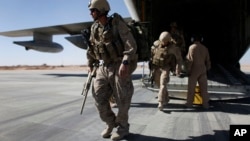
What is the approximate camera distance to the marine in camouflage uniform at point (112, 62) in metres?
3.86

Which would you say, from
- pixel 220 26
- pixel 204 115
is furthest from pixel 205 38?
pixel 204 115

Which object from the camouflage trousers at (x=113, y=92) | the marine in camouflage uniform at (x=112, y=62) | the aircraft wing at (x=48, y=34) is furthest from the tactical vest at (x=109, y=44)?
the aircraft wing at (x=48, y=34)

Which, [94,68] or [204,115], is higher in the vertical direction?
[94,68]

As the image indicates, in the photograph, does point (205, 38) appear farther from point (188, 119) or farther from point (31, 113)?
point (31, 113)

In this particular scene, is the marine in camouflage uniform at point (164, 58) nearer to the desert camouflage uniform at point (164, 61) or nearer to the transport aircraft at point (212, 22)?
the desert camouflage uniform at point (164, 61)

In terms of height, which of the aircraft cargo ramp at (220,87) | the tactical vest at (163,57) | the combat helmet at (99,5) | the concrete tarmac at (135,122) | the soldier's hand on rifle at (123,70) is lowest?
the concrete tarmac at (135,122)

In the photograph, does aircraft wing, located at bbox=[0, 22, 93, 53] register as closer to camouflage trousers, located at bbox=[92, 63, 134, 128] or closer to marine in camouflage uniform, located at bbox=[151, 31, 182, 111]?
marine in camouflage uniform, located at bbox=[151, 31, 182, 111]

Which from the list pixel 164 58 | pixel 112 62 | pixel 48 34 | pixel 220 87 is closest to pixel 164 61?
pixel 164 58

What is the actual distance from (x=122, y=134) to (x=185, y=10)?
7693 mm

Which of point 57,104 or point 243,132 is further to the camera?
point 57,104

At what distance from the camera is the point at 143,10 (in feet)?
29.0

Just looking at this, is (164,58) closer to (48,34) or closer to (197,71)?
(197,71)

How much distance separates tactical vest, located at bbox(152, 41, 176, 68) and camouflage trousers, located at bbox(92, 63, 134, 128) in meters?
2.28

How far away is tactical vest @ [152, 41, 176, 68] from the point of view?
6188mm
